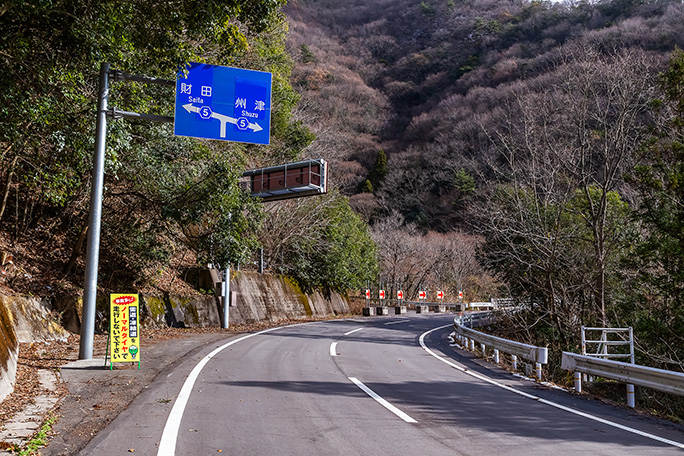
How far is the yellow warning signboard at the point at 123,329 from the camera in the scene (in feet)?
30.3

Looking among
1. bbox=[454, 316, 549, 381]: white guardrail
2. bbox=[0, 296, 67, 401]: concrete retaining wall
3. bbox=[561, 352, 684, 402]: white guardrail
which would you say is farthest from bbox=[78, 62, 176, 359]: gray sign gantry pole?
bbox=[561, 352, 684, 402]: white guardrail

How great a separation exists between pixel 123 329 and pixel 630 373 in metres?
8.74

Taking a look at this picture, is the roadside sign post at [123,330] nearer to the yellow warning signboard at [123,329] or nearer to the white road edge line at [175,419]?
the yellow warning signboard at [123,329]

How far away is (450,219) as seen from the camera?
61.9 meters

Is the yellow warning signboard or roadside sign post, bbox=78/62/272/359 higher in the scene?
roadside sign post, bbox=78/62/272/359

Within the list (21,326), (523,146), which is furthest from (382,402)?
(523,146)

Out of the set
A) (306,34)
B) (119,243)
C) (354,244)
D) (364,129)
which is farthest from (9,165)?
(306,34)

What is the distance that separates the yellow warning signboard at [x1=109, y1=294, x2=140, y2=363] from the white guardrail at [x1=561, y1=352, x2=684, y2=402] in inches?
324

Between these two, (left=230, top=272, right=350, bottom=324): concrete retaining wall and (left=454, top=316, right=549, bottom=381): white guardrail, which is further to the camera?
(left=230, top=272, right=350, bottom=324): concrete retaining wall

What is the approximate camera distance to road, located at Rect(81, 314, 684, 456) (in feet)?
16.9

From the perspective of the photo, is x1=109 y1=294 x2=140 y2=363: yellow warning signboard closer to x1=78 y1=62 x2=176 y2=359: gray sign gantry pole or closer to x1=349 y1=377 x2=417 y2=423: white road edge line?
x1=78 y1=62 x2=176 y2=359: gray sign gantry pole

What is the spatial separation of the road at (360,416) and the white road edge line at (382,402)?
0.02m

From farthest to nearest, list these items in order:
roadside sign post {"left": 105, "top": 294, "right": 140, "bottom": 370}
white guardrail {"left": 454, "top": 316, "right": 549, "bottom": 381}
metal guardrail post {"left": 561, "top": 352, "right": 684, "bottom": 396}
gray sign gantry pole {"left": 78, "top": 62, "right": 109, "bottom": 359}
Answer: white guardrail {"left": 454, "top": 316, "right": 549, "bottom": 381} < gray sign gantry pole {"left": 78, "top": 62, "right": 109, "bottom": 359} < roadside sign post {"left": 105, "top": 294, "right": 140, "bottom": 370} < metal guardrail post {"left": 561, "top": 352, "right": 684, "bottom": 396}

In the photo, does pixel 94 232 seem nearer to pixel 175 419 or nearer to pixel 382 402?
pixel 175 419
